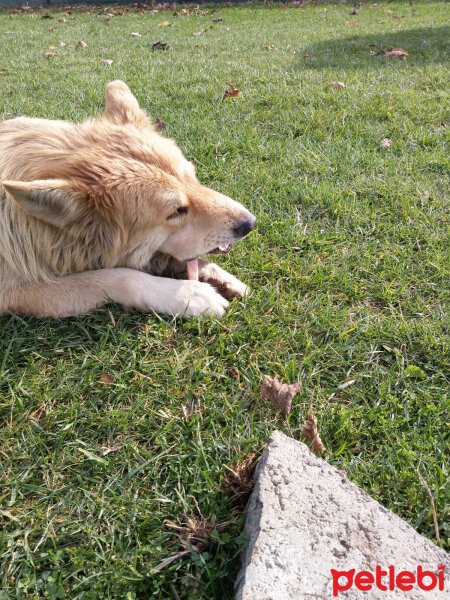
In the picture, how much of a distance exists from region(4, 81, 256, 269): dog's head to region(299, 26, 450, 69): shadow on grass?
16.5 ft

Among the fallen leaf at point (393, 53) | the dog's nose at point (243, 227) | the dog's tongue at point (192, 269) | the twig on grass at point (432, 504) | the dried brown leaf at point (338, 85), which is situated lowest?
the twig on grass at point (432, 504)

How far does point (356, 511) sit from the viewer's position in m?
1.44

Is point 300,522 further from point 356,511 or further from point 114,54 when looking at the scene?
point 114,54

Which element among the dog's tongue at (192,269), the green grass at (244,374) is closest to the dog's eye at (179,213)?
the dog's tongue at (192,269)

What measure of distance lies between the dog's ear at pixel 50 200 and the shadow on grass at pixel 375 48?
18.5 ft

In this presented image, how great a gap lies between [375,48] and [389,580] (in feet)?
27.4

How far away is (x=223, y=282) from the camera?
254 centimetres

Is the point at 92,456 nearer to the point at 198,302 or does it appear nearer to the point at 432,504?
the point at 198,302

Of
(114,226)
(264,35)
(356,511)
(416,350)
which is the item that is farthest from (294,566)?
(264,35)

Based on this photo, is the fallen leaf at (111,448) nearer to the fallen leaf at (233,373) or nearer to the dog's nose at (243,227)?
the fallen leaf at (233,373)

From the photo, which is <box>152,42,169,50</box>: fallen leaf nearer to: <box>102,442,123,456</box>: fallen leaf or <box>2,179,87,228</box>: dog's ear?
<box>2,179,87,228</box>: dog's ear

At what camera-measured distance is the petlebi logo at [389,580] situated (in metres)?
1.26

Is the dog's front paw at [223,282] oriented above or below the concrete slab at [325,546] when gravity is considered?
above

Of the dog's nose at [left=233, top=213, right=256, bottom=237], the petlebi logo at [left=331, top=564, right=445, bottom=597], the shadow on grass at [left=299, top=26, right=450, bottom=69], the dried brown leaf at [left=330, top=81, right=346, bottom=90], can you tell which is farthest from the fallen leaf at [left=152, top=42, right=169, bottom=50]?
the petlebi logo at [left=331, top=564, right=445, bottom=597]
